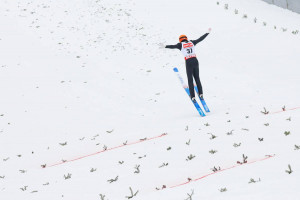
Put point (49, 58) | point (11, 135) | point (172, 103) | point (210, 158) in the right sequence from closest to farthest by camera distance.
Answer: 1. point (210, 158)
2. point (11, 135)
3. point (172, 103)
4. point (49, 58)

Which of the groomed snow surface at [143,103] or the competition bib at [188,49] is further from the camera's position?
the competition bib at [188,49]

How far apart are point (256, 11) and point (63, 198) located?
17.3 meters

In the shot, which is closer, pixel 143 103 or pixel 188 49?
pixel 188 49

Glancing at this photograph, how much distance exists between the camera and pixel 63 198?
17.7 ft

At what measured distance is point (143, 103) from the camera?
12.3m

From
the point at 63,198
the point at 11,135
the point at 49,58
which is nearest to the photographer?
the point at 63,198

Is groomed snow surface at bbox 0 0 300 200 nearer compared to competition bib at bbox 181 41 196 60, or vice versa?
groomed snow surface at bbox 0 0 300 200

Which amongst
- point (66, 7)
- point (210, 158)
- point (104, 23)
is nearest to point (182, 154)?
point (210, 158)

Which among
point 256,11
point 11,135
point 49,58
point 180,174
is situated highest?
point 256,11

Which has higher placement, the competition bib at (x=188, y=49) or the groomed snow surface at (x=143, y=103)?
the competition bib at (x=188, y=49)

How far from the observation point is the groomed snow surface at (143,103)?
17.6 ft

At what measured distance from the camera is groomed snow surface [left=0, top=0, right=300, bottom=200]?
538 centimetres

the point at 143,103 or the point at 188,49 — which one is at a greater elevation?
the point at 188,49

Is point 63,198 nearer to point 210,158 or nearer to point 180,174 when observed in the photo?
point 180,174
